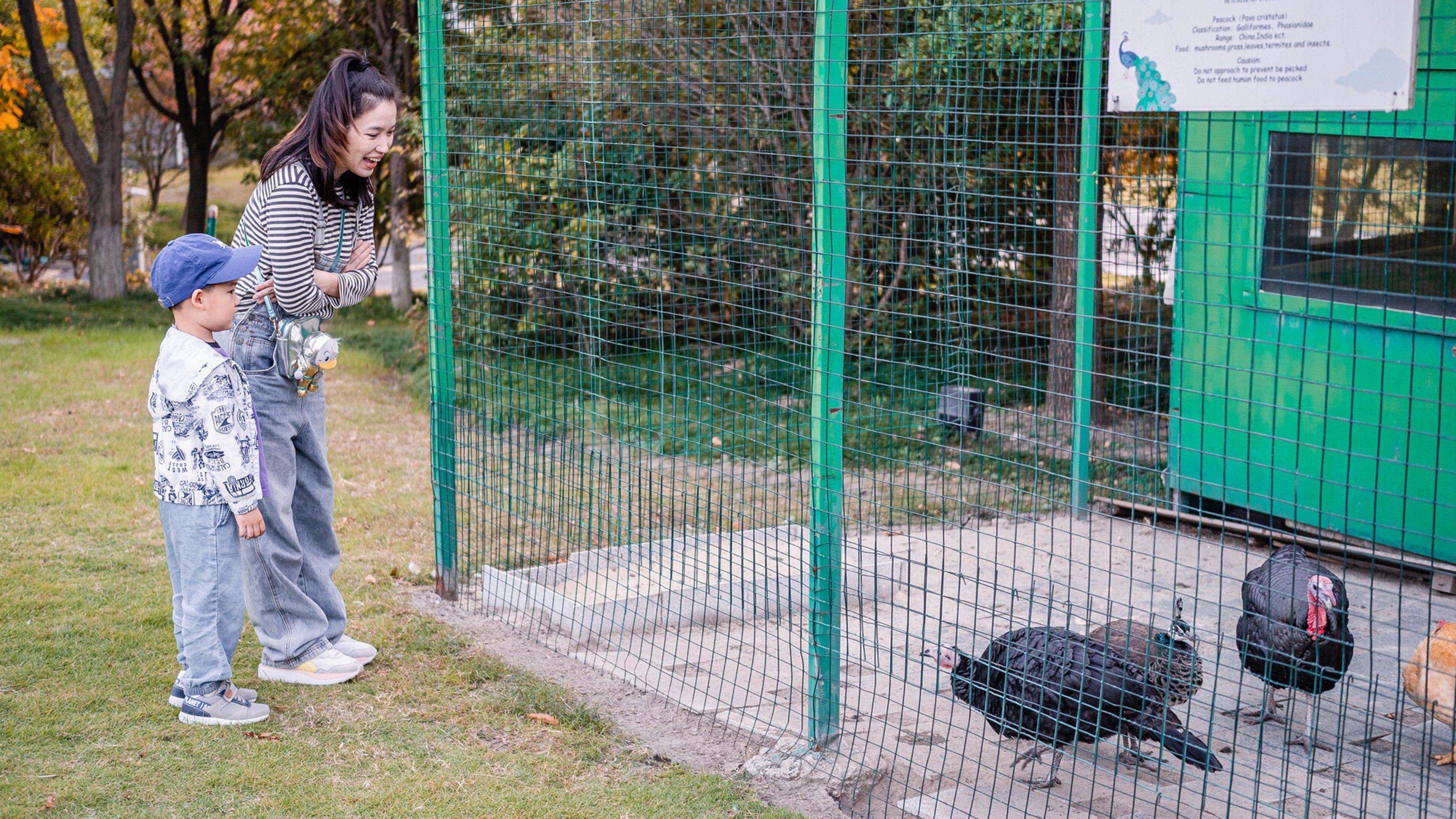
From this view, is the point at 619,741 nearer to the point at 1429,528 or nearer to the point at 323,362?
the point at 323,362

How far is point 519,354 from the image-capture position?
4594 mm

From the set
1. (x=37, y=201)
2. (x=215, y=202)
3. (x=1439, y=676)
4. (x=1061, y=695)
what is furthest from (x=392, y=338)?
(x=215, y=202)

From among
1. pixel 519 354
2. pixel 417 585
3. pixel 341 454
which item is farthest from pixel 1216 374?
pixel 341 454

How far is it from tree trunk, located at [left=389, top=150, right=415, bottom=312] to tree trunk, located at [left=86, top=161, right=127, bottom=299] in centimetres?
307

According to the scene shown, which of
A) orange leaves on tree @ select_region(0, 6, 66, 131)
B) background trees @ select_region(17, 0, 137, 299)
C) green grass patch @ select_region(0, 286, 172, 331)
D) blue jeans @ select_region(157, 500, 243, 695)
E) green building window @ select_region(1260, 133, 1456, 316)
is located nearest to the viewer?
blue jeans @ select_region(157, 500, 243, 695)

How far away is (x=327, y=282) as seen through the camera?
148 inches

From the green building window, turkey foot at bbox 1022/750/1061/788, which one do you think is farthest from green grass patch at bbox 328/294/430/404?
turkey foot at bbox 1022/750/1061/788

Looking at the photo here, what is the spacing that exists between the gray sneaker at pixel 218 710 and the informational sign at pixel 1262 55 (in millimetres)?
3052

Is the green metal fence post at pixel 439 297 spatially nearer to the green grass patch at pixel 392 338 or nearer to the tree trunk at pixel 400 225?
the green grass patch at pixel 392 338

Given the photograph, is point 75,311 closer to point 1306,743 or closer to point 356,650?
point 356,650

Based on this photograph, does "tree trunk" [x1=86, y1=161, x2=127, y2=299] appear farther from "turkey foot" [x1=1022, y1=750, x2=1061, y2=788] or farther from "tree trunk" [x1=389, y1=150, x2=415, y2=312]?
"turkey foot" [x1=1022, y1=750, x2=1061, y2=788]

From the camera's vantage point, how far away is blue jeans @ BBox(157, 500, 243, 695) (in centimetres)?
348

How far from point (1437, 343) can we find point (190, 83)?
1836cm

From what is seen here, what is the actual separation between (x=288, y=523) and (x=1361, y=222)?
4396 millimetres
